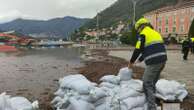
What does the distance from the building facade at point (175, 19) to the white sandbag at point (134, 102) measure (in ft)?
190

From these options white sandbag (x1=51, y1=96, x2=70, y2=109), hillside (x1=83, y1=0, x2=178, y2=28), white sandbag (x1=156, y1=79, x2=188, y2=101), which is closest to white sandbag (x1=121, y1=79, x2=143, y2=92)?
white sandbag (x1=156, y1=79, x2=188, y2=101)

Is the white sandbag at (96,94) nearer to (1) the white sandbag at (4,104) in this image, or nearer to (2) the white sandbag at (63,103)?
(2) the white sandbag at (63,103)

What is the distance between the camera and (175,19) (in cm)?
6725

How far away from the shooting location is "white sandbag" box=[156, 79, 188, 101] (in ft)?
18.5

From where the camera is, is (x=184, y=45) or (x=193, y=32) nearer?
(x=184, y=45)

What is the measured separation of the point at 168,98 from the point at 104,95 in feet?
4.23

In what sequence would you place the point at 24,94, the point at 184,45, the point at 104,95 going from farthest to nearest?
the point at 184,45
the point at 24,94
the point at 104,95

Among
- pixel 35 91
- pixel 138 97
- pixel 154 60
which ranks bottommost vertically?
pixel 35 91

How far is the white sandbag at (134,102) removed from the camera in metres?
4.97

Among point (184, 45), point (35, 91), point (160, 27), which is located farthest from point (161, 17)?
point (35, 91)

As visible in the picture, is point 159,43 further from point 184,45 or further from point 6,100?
point 184,45

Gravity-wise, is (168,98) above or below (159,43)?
below

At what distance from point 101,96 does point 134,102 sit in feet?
1.78

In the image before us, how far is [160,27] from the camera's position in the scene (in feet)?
243
